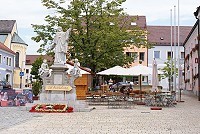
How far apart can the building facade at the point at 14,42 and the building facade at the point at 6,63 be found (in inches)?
162

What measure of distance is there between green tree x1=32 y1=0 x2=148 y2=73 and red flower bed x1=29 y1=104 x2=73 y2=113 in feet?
47.6

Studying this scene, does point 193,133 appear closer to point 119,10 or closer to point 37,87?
point 37,87

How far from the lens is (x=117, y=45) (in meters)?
35.4

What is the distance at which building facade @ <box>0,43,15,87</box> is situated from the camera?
186 ft

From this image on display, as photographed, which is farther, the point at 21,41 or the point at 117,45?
the point at 21,41

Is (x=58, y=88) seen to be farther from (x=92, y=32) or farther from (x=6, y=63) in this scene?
(x=6, y=63)

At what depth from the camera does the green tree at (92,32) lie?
114ft

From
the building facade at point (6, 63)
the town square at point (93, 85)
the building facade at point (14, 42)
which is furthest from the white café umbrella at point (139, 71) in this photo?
the building facade at point (14, 42)

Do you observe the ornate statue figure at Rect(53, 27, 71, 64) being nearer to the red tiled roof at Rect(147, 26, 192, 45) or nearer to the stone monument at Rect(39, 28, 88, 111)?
the stone monument at Rect(39, 28, 88, 111)

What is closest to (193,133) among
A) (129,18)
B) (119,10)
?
(119,10)

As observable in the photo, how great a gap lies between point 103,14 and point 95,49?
10.9 feet

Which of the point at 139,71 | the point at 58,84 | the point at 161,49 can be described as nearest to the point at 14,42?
the point at 161,49

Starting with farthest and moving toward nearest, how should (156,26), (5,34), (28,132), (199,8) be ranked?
1. (156,26)
2. (5,34)
3. (199,8)
4. (28,132)

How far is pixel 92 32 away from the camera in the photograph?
115ft
